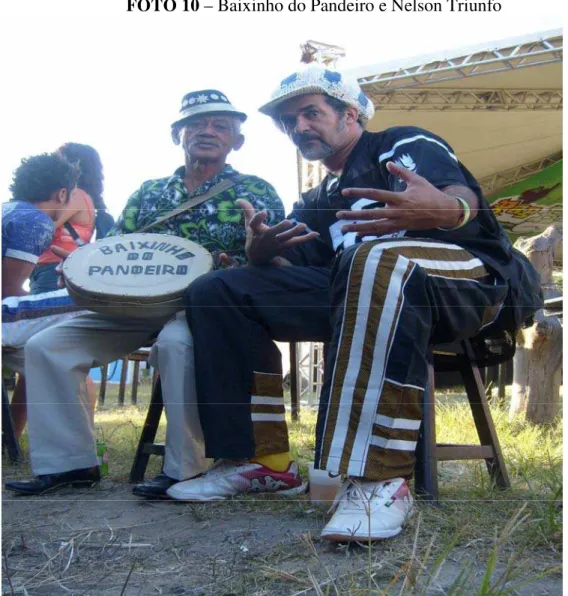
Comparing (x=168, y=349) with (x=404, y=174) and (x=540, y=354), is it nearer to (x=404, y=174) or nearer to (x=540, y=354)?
(x=404, y=174)

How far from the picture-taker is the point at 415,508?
1.47 meters

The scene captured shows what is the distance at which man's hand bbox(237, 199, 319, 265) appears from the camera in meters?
1.77

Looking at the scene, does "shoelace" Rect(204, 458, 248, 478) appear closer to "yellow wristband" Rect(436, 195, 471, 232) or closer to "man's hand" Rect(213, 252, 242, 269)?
"man's hand" Rect(213, 252, 242, 269)

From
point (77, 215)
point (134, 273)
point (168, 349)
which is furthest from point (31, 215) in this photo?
point (168, 349)

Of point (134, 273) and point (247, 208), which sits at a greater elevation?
point (247, 208)

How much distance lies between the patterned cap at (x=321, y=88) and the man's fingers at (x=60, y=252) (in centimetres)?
68

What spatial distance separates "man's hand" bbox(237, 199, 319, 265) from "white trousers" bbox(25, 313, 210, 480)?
0.26 metres

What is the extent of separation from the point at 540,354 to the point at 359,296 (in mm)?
845

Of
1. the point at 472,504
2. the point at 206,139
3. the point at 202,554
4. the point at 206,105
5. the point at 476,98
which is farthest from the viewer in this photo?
the point at 476,98

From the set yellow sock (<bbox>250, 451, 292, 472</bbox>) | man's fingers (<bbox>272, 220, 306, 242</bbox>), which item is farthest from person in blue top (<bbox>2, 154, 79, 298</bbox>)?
yellow sock (<bbox>250, 451, 292, 472</bbox>)

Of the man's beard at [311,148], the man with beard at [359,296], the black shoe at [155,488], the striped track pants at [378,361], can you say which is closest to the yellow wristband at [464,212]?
the man with beard at [359,296]

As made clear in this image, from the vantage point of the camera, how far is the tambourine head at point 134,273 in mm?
1860

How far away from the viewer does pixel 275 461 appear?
187 cm

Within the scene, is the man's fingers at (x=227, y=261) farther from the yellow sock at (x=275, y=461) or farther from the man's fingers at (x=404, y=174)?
the man's fingers at (x=404, y=174)
